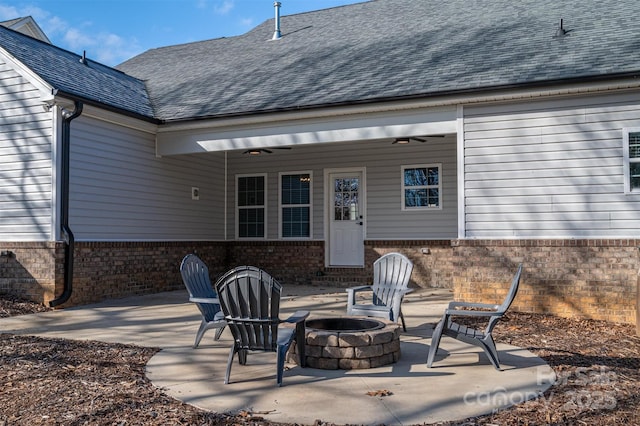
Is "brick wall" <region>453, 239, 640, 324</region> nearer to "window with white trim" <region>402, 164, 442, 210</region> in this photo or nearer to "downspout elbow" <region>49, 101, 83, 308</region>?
"window with white trim" <region>402, 164, 442, 210</region>

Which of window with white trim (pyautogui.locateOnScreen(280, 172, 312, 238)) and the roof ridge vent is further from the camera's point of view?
window with white trim (pyautogui.locateOnScreen(280, 172, 312, 238))

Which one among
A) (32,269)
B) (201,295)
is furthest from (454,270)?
(32,269)

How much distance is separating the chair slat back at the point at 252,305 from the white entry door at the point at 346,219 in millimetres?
7606

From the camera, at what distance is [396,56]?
10594 millimetres

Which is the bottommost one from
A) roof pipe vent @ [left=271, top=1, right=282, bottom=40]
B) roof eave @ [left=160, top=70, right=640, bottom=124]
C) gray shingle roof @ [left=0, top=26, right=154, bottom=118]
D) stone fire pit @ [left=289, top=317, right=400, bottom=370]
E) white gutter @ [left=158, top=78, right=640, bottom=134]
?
stone fire pit @ [left=289, top=317, right=400, bottom=370]

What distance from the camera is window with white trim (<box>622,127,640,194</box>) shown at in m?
7.38

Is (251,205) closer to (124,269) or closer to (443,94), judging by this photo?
(124,269)

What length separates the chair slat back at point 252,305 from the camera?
4.32 metres

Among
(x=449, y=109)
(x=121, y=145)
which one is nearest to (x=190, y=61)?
(x=121, y=145)

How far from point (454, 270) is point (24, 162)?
282 inches

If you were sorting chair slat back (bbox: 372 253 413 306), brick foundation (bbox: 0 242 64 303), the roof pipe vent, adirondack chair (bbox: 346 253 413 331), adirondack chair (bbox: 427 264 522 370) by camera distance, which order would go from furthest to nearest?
the roof pipe vent < brick foundation (bbox: 0 242 64 303) < chair slat back (bbox: 372 253 413 306) < adirondack chair (bbox: 346 253 413 331) < adirondack chair (bbox: 427 264 522 370)

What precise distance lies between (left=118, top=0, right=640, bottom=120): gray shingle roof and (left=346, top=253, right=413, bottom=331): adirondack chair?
3.04 m

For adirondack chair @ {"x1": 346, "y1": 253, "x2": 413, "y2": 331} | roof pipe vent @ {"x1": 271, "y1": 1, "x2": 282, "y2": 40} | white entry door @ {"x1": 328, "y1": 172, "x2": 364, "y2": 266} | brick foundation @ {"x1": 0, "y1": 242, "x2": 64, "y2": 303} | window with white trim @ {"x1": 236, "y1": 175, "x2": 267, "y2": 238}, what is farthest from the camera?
roof pipe vent @ {"x1": 271, "y1": 1, "x2": 282, "y2": 40}

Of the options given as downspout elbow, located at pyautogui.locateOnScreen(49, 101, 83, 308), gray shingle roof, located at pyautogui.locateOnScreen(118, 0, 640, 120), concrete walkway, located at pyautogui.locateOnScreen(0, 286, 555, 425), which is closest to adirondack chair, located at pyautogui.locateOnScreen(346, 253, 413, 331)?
concrete walkway, located at pyautogui.locateOnScreen(0, 286, 555, 425)
